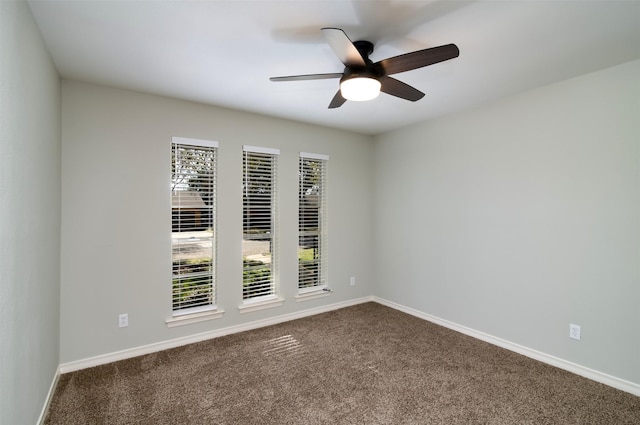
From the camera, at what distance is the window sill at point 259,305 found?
12.3 ft

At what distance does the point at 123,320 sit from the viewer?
3.06 m

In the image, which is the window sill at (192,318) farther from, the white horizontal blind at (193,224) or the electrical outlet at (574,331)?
the electrical outlet at (574,331)

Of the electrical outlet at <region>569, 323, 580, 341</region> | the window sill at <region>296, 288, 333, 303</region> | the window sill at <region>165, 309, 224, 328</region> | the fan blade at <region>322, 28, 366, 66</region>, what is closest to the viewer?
the fan blade at <region>322, 28, 366, 66</region>

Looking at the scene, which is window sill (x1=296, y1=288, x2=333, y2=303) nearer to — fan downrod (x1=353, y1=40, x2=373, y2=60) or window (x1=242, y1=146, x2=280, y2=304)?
window (x1=242, y1=146, x2=280, y2=304)

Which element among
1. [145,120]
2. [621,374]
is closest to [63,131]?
[145,120]

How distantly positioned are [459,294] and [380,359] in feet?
4.53

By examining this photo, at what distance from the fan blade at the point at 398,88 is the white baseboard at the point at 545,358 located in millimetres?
2694

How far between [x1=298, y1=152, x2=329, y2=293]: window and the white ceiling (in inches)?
52.8

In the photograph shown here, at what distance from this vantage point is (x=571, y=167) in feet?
9.37

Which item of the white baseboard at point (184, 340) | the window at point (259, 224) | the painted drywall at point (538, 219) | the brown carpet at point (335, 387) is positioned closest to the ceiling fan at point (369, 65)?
the painted drywall at point (538, 219)

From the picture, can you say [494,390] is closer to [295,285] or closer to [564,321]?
[564,321]

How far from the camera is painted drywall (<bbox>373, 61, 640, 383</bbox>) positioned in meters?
2.58

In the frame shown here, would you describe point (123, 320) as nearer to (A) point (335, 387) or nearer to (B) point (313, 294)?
(A) point (335, 387)

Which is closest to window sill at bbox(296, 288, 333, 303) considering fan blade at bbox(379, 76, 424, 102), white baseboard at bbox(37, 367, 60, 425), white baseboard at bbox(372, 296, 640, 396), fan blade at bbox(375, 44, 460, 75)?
white baseboard at bbox(372, 296, 640, 396)
